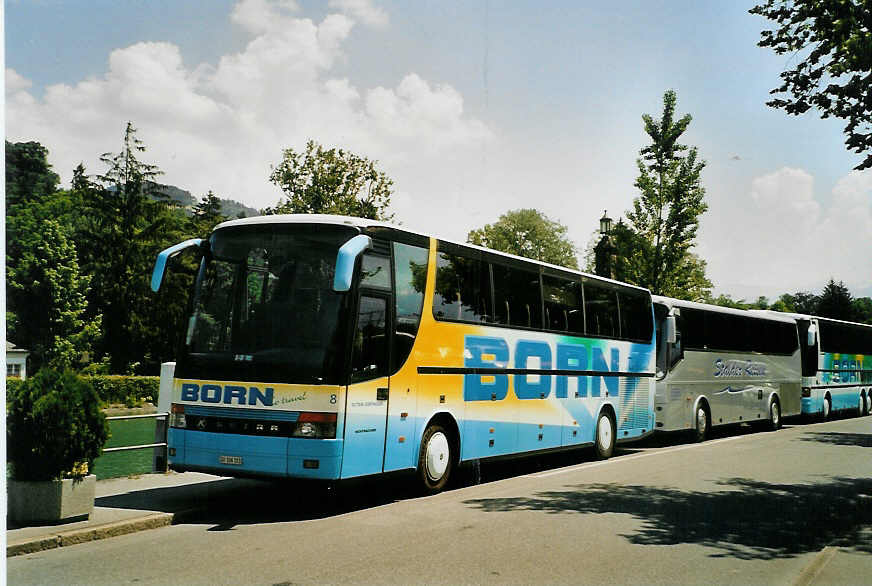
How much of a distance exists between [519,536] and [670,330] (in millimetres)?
14443

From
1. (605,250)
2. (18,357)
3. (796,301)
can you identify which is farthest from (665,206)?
(796,301)

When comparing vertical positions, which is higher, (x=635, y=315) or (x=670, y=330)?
(x=635, y=315)

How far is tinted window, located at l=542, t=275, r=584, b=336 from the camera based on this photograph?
16500 millimetres

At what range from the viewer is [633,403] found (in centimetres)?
2041

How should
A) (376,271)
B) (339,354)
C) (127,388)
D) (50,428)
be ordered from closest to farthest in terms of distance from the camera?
Result: 1. (50,428)
2. (339,354)
3. (376,271)
4. (127,388)

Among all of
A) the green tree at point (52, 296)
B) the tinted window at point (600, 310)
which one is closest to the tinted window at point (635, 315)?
the tinted window at point (600, 310)

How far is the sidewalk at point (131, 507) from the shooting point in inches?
333

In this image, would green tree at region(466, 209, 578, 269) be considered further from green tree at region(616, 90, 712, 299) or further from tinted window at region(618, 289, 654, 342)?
tinted window at region(618, 289, 654, 342)

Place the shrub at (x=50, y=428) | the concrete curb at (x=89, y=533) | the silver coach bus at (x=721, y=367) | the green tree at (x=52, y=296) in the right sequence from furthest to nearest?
the green tree at (x=52, y=296), the silver coach bus at (x=721, y=367), the shrub at (x=50, y=428), the concrete curb at (x=89, y=533)

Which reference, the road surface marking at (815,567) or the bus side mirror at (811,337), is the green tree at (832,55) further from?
the bus side mirror at (811,337)

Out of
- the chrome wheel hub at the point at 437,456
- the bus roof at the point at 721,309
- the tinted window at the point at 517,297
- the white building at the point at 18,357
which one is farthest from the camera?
the white building at the point at 18,357

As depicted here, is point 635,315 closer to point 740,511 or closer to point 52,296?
point 740,511

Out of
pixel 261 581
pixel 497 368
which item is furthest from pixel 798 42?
→ pixel 261 581

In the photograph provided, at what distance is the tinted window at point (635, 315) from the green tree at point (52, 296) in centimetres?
4357
